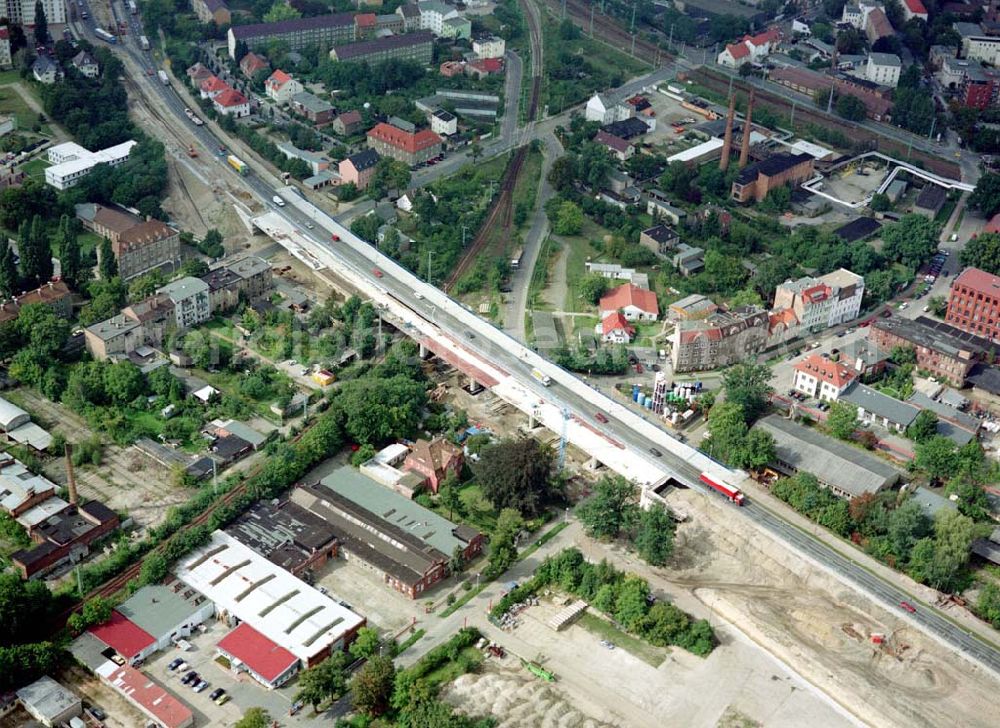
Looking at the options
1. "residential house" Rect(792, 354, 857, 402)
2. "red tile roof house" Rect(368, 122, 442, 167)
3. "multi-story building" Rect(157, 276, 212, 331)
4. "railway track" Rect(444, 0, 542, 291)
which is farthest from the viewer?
"red tile roof house" Rect(368, 122, 442, 167)

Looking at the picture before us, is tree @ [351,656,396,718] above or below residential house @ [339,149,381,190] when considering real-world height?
below

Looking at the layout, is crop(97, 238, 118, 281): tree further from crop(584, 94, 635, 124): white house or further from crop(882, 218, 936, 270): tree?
crop(882, 218, 936, 270): tree

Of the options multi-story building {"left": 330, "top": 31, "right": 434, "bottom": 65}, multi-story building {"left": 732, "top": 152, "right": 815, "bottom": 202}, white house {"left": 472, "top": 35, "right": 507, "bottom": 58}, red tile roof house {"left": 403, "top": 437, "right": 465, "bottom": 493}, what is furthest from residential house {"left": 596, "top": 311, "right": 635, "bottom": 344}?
white house {"left": 472, "top": 35, "right": 507, "bottom": 58}

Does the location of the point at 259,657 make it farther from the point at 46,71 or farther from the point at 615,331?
the point at 46,71

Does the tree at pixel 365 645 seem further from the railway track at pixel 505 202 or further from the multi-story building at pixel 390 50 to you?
the multi-story building at pixel 390 50

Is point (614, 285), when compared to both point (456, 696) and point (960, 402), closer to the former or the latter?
point (960, 402)

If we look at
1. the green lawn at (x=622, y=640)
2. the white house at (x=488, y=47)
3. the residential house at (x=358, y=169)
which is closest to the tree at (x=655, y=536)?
the green lawn at (x=622, y=640)

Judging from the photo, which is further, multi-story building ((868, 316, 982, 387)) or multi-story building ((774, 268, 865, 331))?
multi-story building ((774, 268, 865, 331))

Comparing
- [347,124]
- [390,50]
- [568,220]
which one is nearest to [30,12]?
[390,50]
